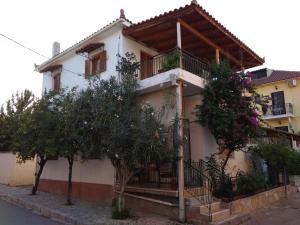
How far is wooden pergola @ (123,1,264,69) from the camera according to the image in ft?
34.4

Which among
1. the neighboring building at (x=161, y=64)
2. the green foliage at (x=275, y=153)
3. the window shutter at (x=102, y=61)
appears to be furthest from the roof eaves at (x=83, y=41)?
the green foliage at (x=275, y=153)

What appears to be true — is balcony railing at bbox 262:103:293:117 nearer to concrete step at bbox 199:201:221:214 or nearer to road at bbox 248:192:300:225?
road at bbox 248:192:300:225

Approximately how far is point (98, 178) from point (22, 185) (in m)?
8.67

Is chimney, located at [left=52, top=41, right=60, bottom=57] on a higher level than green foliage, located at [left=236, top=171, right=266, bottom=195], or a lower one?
higher

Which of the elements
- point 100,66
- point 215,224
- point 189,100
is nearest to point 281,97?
point 189,100

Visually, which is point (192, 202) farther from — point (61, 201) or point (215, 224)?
point (61, 201)

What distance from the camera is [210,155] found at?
11461mm

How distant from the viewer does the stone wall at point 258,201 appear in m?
9.94

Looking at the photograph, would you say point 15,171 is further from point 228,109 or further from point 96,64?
point 228,109

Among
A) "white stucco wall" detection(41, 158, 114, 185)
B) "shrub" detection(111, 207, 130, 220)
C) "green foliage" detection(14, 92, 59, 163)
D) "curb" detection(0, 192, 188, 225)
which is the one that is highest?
"green foliage" detection(14, 92, 59, 163)

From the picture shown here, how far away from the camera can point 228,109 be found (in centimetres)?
1066

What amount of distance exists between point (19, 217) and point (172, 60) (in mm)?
7697

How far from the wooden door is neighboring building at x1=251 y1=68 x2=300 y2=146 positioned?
51.5 feet

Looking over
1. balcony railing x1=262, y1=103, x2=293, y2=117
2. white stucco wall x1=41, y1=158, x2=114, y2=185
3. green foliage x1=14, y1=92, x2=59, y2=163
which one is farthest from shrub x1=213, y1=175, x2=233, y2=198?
balcony railing x1=262, y1=103, x2=293, y2=117
